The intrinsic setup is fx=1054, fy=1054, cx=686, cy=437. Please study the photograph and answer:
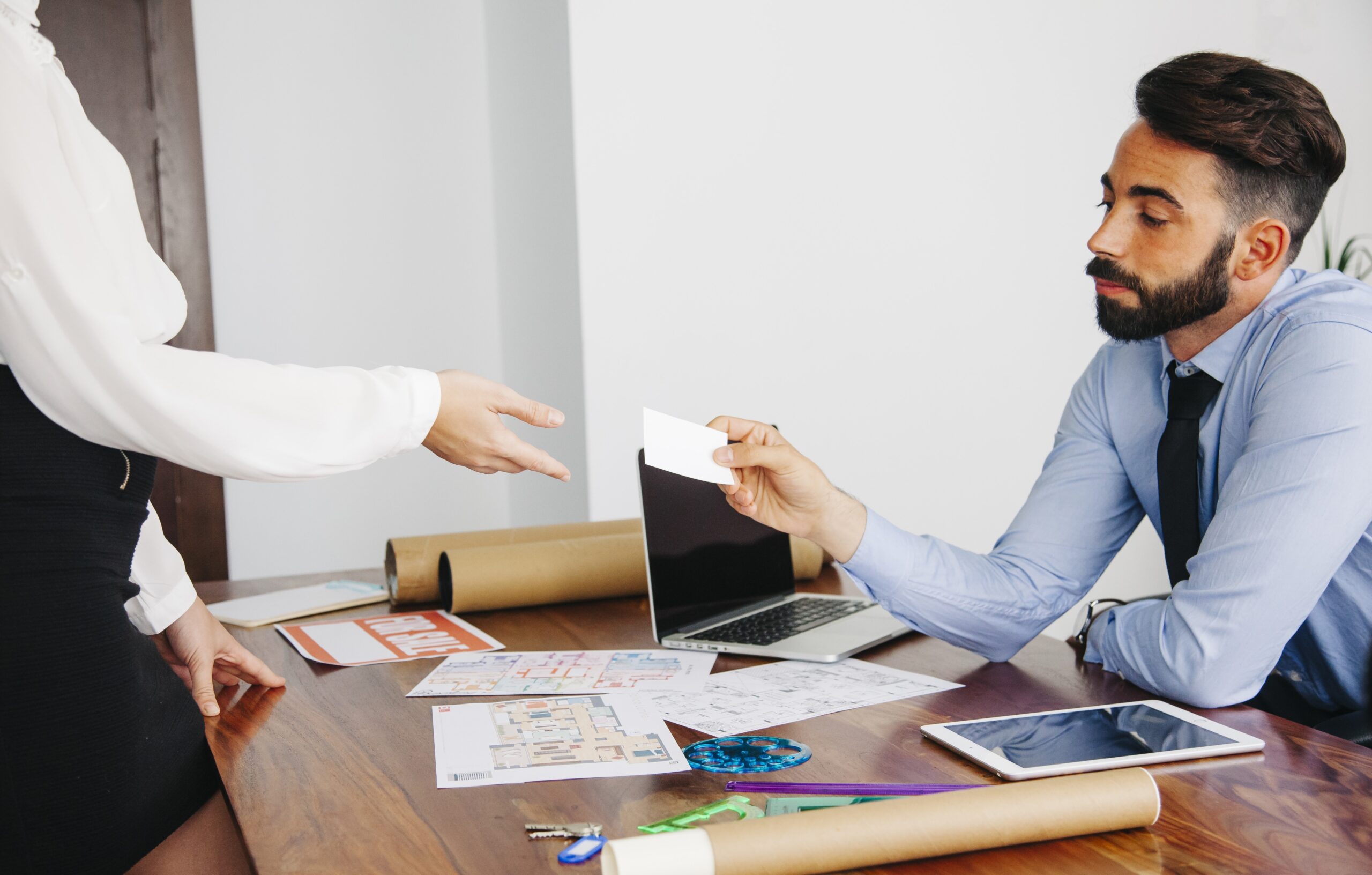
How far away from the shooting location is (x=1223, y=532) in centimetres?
121

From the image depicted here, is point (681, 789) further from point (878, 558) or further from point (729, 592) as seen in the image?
point (729, 592)

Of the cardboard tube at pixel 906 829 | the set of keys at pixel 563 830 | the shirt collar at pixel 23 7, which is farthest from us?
the shirt collar at pixel 23 7

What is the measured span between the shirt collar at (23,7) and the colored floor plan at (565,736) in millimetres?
723

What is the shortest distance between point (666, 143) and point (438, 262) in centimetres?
79

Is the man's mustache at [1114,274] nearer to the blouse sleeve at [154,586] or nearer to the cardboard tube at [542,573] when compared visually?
the cardboard tube at [542,573]

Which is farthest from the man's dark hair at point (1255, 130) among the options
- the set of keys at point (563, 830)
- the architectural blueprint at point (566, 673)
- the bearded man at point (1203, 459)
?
the set of keys at point (563, 830)

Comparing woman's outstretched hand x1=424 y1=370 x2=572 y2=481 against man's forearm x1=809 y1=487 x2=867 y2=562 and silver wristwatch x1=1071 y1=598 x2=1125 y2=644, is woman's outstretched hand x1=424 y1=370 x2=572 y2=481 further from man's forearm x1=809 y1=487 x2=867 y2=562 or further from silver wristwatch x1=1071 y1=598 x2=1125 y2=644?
silver wristwatch x1=1071 y1=598 x2=1125 y2=644

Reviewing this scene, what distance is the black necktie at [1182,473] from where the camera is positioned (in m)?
1.34

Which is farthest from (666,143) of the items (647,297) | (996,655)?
(996,655)

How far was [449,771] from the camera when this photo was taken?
2.91ft

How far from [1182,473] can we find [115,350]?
3.95ft

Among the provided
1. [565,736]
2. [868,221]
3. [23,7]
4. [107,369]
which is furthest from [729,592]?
[868,221]

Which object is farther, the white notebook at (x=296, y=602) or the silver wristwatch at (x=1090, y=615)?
the white notebook at (x=296, y=602)

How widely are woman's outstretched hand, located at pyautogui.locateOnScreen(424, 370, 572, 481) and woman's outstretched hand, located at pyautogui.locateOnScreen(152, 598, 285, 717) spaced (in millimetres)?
368
